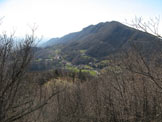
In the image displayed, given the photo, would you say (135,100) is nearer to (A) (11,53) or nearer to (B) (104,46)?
(A) (11,53)

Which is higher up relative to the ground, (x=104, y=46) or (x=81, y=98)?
(x=104, y=46)

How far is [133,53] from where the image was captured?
705 cm

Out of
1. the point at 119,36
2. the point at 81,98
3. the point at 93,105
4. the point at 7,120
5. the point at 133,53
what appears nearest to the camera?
the point at 7,120

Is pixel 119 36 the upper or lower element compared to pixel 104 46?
upper

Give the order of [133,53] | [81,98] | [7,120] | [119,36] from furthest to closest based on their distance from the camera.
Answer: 1. [119,36]
2. [81,98]
3. [133,53]
4. [7,120]

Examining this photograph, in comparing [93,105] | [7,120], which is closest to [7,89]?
[7,120]

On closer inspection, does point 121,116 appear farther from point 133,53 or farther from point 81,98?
point 81,98

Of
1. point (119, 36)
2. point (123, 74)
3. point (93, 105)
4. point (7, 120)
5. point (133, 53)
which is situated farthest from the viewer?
point (119, 36)

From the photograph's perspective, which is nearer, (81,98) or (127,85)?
(127,85)

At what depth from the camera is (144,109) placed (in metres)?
7.24

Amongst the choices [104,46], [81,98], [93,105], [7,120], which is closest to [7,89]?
[7,120]

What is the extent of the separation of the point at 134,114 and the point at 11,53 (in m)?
6.33

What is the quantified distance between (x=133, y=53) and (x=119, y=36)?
125 metres

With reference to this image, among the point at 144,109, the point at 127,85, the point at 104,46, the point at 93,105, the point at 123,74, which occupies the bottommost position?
the point at 93,105
